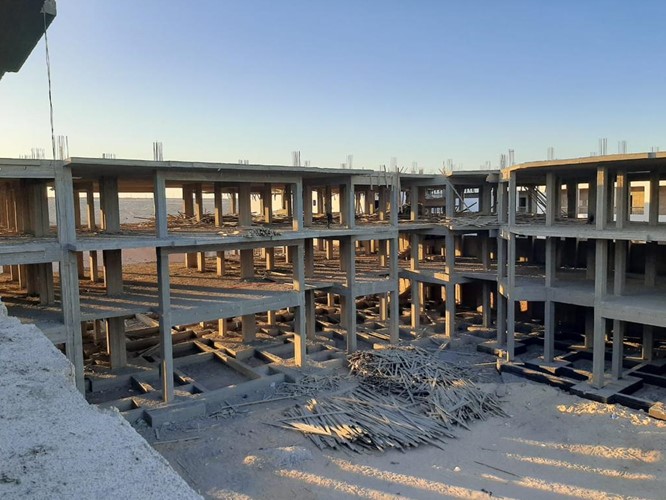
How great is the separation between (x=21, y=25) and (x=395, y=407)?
13244 millimetres

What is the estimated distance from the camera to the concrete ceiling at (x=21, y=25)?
11.6 feet

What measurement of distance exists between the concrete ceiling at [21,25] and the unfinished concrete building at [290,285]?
9.84 m

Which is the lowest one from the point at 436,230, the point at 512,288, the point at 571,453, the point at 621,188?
the point at 571,453

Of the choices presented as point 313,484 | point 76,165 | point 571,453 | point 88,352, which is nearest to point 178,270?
point 88,352

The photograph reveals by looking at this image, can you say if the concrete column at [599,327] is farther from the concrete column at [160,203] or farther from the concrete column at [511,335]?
the concrete column at [160,203]

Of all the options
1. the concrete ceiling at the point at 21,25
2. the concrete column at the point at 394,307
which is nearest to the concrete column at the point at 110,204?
the concrete column at the point at 394,307

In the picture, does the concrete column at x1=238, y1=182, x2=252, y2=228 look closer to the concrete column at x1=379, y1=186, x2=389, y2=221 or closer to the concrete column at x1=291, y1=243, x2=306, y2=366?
the concrete column at x1=291, y1=243, x2=306, y2=366

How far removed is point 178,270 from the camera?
25.7 meters

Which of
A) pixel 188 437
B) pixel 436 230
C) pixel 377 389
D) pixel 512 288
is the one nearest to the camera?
pixel 188 437

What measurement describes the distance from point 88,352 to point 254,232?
857 centimetres

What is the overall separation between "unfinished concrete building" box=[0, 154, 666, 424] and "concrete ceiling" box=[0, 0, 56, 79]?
32.3 ft

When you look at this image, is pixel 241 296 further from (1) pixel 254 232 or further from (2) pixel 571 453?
(2) pixel 571 453

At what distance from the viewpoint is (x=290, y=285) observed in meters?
19.7

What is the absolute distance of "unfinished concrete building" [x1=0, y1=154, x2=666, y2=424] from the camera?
50.1 ft
